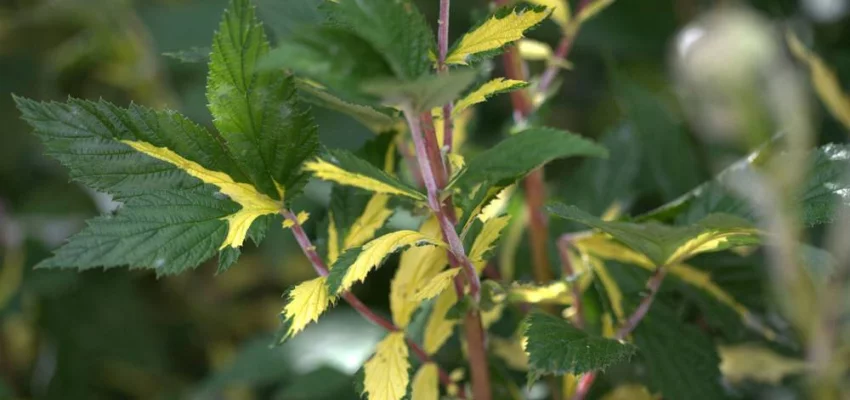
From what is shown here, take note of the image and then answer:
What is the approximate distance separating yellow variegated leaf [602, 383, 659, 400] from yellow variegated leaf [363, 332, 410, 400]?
0.61 feet

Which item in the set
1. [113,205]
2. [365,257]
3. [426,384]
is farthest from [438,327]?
[113,205]

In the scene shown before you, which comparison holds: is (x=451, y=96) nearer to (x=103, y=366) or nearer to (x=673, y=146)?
(x=673, y=146)

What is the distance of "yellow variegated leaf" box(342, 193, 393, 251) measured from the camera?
44 cm

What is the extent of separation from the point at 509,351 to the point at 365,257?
0.83 feet

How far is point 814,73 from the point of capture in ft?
1.92

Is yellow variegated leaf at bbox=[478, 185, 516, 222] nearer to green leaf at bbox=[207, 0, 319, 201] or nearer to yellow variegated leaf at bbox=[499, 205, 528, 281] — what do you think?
yellow variegated leaf at bbox=[499, 205, 528, 281]

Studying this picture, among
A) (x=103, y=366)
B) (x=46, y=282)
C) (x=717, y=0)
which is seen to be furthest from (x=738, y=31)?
(x=103, y=366)

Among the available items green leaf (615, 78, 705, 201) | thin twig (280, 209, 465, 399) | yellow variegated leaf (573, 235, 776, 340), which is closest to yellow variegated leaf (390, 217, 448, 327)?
thin twig (280, 209, 465, 399)

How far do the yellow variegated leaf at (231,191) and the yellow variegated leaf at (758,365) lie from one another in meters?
0.37

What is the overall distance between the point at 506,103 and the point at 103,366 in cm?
58

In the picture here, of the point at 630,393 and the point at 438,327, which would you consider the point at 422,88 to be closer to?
the point at 438,327

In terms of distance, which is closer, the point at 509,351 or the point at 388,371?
the point at 388,371

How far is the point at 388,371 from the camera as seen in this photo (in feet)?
1.38

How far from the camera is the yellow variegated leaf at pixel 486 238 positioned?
1.32 feet
